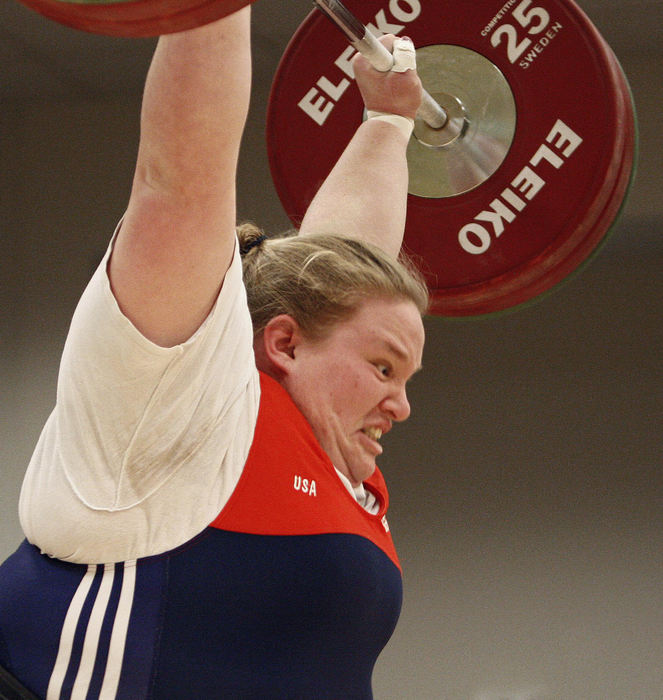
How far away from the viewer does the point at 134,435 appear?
0.72m

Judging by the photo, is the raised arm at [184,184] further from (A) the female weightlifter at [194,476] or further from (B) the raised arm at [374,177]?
(B) the raised arm at [374,177]

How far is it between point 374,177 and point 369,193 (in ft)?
0.12

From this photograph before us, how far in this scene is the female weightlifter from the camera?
0.64 metres

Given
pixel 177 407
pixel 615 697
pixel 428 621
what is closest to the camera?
pixel 177 407

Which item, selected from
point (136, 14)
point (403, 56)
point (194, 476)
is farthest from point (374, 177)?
point (136, 14)

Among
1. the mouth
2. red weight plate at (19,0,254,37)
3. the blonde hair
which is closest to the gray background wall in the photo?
the blonde hair

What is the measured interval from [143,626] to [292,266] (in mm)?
400

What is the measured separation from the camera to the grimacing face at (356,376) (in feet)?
3.14

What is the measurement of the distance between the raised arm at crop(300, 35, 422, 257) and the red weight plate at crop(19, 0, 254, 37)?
2.19ft

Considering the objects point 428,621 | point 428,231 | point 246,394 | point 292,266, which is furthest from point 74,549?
point 428,621

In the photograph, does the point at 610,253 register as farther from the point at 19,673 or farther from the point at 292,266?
the point at 19,673

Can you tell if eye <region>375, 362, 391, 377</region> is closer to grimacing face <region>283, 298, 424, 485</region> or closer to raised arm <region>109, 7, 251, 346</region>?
grimacing face <region>283, 298, 424, 485</region>

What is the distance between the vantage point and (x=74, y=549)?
2.48ft

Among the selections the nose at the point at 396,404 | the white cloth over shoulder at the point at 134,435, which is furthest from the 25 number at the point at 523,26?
the white cloth over shoulder at the point at 134,435
